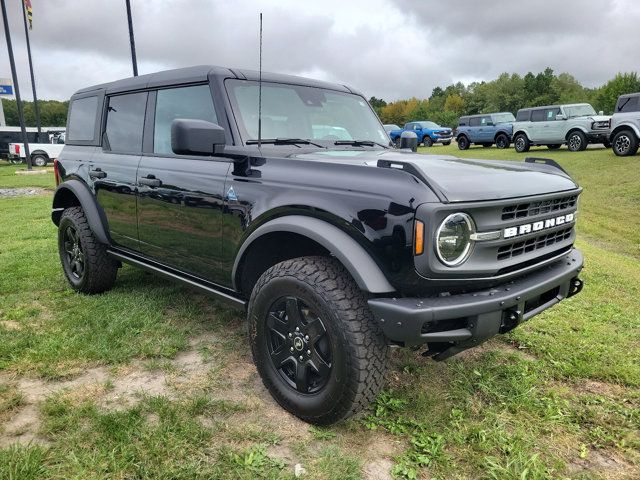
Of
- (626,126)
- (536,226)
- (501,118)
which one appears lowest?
(536,226)

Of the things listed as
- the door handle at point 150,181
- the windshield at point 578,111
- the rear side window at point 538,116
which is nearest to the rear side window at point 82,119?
the door handle at point 150,181

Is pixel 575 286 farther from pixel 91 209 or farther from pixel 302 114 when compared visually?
pixel 91 209

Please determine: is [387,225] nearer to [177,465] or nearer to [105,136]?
[177,465]

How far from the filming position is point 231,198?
2896mm

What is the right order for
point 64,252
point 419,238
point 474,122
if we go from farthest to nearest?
point 474,122 → point 64,252 → point 419,238

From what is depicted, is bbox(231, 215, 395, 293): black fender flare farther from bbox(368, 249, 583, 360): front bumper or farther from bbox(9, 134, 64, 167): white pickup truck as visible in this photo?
bbox(9, 134, 64, 167): white pickup truck

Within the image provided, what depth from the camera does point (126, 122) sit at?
406cm

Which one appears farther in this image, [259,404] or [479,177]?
[259,404]

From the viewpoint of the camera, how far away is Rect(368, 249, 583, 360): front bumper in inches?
82.7

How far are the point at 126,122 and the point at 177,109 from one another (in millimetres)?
794

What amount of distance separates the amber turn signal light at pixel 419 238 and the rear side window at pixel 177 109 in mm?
1688

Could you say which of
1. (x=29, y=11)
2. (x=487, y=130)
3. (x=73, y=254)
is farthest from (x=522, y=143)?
(x=29, y=11)

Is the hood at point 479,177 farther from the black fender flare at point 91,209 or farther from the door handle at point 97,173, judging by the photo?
the black fender flare at point 91,209

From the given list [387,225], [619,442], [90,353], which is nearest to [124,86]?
[90,353]
